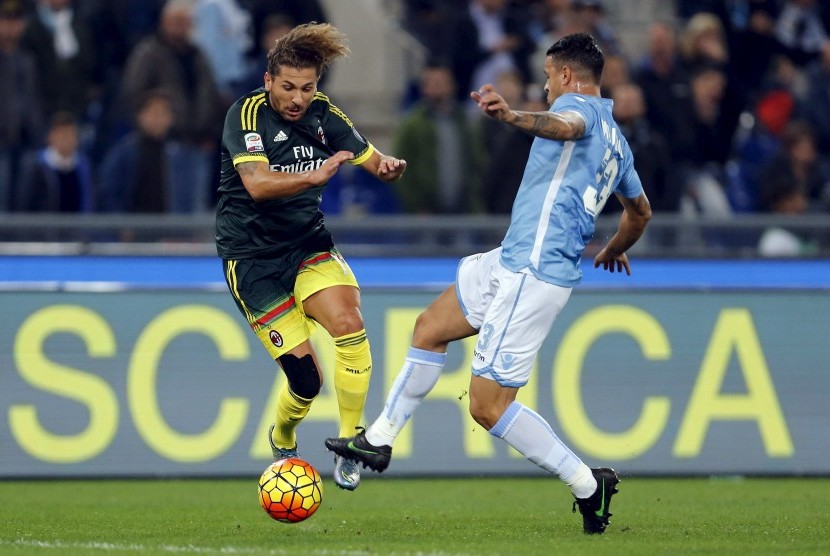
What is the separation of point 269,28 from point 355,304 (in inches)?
235

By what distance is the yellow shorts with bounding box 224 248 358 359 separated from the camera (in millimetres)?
8234

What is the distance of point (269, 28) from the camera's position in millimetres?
13641

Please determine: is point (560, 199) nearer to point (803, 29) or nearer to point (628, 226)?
point (628, 226)

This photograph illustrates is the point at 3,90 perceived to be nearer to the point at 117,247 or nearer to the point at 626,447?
the point at 117,247

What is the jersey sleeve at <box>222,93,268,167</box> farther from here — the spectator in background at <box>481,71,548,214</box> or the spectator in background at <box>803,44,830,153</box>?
the spectator in background at <box>803,44,830,153</box>

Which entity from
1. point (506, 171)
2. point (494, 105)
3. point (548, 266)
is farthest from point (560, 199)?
point (506, 171)

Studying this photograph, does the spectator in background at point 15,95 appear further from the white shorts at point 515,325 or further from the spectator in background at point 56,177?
the white shorts at point 515,325

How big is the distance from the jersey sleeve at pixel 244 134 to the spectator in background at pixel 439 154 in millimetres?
A: 5280

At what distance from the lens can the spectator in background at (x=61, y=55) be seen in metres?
13.7

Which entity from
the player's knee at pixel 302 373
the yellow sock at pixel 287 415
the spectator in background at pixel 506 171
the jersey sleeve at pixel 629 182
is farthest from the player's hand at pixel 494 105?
the spectator in background at pixel 506 171

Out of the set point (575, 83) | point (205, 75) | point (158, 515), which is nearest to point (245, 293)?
point (158, 515)

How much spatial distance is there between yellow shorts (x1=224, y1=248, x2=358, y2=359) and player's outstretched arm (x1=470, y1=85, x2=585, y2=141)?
1735mm

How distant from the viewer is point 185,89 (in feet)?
44.7

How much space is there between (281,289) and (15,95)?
5.91 meters
